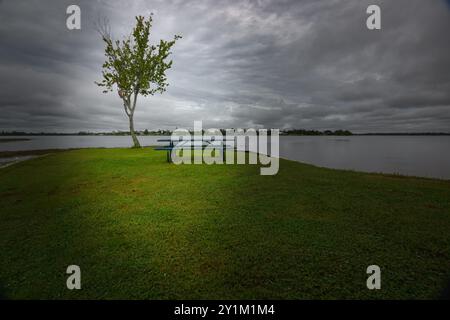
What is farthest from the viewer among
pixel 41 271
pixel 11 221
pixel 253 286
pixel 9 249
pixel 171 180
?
pixel 171 180

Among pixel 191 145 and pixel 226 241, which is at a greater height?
pixel 191 145

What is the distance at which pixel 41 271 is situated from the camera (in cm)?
404

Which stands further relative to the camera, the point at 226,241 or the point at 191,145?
the point at 191,145

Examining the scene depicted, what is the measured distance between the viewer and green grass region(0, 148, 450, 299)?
3.60m

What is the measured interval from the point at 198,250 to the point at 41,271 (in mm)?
2865

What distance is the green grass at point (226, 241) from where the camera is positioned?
3.60 metres

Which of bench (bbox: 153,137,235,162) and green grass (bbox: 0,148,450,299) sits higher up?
bench (bbox: 153,137,235,162)

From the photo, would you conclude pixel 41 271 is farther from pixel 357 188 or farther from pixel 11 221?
pixel 357 188

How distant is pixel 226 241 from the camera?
4965mm

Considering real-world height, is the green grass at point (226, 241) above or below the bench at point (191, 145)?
below

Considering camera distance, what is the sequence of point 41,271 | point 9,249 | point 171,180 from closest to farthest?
point 41,271 → point 9,249 → point 171,180

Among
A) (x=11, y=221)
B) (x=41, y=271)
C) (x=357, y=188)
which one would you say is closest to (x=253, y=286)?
(x=41, y=271)

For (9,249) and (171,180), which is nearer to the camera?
(9,249)
